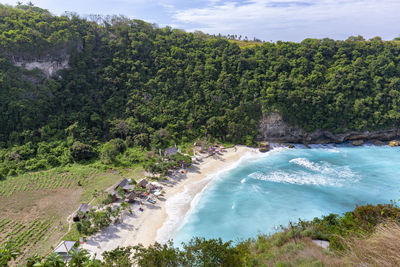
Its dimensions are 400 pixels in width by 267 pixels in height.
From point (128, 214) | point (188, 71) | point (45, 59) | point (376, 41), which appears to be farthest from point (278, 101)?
point (45, 59)

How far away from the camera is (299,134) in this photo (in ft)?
141

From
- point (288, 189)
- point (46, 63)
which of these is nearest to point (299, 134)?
point (288, 189)

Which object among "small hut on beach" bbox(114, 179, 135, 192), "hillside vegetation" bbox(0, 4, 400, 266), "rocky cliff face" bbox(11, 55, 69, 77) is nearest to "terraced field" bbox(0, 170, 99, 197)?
"hillside vegetation" bbox(0, 4, 400, 266)

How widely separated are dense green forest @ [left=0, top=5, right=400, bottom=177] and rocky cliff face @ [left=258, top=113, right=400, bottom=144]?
4.48 ft

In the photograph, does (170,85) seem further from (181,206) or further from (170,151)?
(181,206)

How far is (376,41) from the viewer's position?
165ft

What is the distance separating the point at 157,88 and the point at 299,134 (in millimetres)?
30387

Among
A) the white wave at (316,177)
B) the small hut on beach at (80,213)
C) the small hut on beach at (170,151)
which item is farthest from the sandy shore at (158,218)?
the white wave at (316,177)

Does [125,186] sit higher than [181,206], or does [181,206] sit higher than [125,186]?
[125,186]

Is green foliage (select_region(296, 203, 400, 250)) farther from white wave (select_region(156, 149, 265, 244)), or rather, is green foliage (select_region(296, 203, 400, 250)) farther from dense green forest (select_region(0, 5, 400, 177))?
dense green forest (select_region(0, 5, 400, 177))

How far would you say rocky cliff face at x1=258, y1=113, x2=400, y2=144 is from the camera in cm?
4247

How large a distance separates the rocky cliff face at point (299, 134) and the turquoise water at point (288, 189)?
347 cm

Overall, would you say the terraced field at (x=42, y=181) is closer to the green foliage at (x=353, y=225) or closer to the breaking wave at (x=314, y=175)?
the breaking wave at (x=314, y=175)

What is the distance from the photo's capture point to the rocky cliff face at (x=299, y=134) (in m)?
42.5
